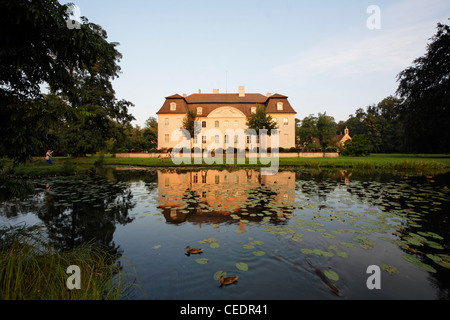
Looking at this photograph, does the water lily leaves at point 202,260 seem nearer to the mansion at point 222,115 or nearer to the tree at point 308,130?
the mansion at point 222,115

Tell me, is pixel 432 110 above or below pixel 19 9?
above

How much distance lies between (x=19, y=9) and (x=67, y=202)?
20.5 ft

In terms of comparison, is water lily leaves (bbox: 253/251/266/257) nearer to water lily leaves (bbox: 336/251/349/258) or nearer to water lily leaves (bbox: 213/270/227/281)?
water lily leaves (bbox: 213/270/227/281)

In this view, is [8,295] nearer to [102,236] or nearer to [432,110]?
[102,236]

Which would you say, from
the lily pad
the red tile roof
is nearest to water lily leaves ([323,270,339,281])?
the lily pad

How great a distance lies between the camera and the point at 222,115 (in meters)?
45.3

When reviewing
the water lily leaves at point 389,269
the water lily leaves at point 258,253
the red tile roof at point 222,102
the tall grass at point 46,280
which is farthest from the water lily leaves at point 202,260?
the red tile roof at point 222,102

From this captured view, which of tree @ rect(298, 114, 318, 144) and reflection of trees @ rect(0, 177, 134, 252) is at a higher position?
tree @ rect(298, 114, 318, 144)

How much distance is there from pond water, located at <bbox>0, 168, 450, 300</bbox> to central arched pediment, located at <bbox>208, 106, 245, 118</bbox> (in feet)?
127

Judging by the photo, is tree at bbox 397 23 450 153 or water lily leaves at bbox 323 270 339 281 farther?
tree at bbox 397 23 450 153

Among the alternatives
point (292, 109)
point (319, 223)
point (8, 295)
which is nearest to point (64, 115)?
point (8, 295)

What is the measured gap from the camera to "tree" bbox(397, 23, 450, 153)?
26.4m

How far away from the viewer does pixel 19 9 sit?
2451 millimetres

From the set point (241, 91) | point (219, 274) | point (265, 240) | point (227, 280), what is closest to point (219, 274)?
point (219, 274)
